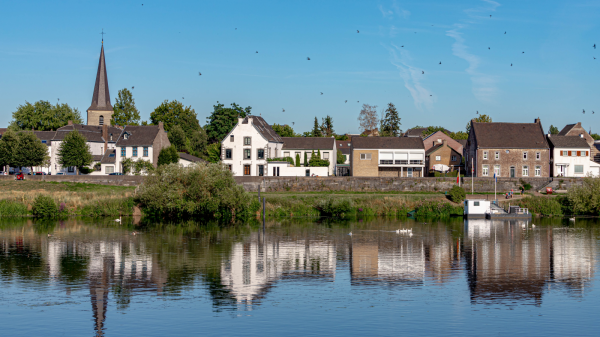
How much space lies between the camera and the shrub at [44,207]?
60.0 metres

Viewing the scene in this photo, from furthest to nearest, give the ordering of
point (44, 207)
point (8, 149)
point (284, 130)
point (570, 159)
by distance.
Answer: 1. point (284, 130)
2. point (8, 149)
3. point (570, 159)
4. point (44, 207)

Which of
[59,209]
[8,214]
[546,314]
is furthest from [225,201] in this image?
[546,314]

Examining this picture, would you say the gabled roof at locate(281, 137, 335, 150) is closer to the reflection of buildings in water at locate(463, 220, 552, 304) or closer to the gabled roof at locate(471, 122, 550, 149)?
the gabled roof at locate(471, 122, 550, 149)

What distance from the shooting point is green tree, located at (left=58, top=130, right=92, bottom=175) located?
93.6 meters

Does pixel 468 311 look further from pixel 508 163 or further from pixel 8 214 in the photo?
pixel 508 163

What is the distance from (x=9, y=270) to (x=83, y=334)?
13845 millimetres

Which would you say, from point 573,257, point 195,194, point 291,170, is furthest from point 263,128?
point 573,257

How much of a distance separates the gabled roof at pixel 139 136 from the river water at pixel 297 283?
47.4 m

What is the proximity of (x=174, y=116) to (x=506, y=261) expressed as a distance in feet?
342

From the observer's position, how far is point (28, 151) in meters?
90.4

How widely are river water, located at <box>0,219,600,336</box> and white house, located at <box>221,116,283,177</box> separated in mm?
43781

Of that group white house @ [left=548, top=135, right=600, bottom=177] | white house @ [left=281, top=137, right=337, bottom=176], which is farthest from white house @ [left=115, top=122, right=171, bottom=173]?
white house @ [left=548, top=135, right=600, bottom=177]

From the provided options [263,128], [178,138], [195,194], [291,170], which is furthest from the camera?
[178,138]

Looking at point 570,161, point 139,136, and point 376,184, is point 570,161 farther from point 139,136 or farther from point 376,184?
point 139,136
